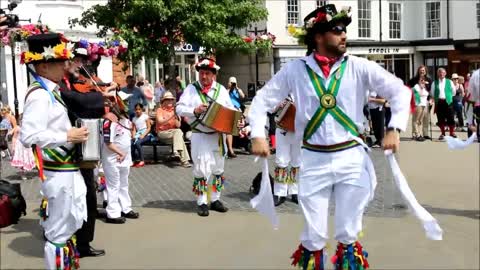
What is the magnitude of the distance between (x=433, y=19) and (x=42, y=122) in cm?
3979

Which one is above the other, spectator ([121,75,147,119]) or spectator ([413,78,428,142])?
spectator ([121,75,147,119])

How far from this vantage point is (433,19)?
41.3m

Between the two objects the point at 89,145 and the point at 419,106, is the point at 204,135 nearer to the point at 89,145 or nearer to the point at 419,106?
the point at 89,145

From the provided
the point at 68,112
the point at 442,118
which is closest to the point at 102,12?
the point at 442,118

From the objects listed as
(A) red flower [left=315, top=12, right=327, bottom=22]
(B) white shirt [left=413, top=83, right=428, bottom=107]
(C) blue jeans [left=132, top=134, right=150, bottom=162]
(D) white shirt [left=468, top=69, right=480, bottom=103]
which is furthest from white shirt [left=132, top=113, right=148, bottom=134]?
(A) red flower [left=315, top=12, right=327, bottom=22]

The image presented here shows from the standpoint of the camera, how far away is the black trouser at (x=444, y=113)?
57.1ft

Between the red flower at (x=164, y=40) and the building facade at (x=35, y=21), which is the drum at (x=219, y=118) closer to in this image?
the red flower at (x=164, y=40)

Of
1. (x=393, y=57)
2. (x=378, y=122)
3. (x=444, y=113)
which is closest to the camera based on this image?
(x=378, y=122)

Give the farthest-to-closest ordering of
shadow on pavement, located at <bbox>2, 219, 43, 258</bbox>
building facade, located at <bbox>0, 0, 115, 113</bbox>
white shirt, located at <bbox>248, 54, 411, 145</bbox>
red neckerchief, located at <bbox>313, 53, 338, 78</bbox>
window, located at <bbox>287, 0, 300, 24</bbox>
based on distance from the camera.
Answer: window, located at <bbox>287, 0, 300, 24</bbox>
building facade, located at <bbox>0, 0, 115, 113</bbox>
shadow on pavement, located at <bbox>2, 219, 43, 258</bbox>
red neckerchief, located at <bbox>313, 53, 338, 78</bbox>
white shirt, located at <bbox>248, 54, 411, 145</bbox>

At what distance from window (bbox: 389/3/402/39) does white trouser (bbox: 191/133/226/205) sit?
3537 centimetres

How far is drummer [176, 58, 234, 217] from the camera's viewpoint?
26.8 ft

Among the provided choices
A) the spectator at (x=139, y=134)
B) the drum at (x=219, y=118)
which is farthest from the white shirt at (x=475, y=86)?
the spectator at (x=139, y=134)

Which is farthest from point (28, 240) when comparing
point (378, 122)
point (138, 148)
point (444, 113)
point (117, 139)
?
point (444, 113)

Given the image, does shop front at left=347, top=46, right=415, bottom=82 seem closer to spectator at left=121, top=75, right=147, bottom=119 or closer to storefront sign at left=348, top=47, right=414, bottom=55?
storefront sign at left=348, top=47, right=414, bottom=55
